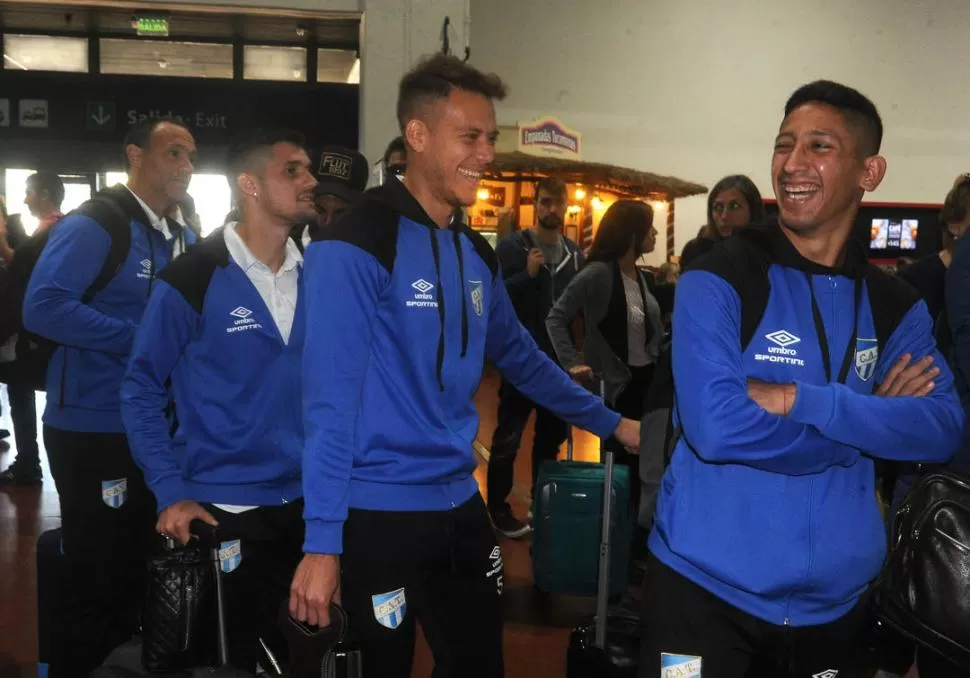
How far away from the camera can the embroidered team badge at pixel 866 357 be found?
1.96m

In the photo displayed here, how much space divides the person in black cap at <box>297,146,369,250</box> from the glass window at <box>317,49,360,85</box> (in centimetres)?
607

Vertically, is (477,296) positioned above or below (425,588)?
above

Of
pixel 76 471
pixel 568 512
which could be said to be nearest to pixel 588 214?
pixel 568 512

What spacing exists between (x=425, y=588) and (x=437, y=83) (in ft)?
3.90

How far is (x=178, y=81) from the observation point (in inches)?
390

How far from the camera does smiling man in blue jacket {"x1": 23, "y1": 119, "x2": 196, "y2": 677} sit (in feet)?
10.4

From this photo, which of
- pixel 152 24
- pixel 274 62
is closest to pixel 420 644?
pixel 152 24

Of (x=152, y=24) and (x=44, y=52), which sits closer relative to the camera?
(x=152, y=24)

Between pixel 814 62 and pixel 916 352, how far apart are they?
723 inches

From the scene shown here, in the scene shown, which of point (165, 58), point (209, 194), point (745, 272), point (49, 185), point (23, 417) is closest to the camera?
point (745, 272)

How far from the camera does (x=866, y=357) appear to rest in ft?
6.47

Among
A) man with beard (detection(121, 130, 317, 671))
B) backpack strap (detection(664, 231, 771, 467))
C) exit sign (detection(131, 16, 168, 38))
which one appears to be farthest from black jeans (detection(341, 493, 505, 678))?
exit sign (detection(131, 16, 168, 38))

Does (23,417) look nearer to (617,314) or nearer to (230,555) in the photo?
(617,314)

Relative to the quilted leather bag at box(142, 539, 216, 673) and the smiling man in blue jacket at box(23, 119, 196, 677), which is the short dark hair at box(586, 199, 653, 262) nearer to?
the smiling man in blue jacket at box(23, 119, 196, 677)
